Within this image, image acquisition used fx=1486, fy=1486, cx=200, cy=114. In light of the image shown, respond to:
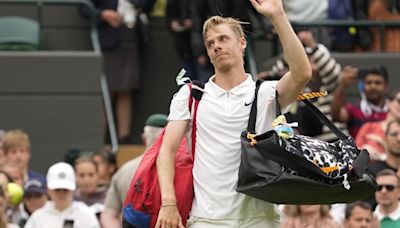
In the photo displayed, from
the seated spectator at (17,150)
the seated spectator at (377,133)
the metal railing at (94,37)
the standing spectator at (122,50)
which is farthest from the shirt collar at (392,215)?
the standing spectator at (122,50)

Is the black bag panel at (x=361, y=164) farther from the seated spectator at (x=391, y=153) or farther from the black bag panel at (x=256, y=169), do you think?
the seated spectator at (x=391, y=153)

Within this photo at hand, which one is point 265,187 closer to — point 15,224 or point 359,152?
point 359,152

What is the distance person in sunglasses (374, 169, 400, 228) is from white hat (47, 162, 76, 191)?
2.53 meters

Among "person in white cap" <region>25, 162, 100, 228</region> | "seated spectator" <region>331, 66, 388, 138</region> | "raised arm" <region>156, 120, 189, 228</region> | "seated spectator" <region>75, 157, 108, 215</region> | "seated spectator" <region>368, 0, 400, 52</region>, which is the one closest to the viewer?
"raised arm" <region>156, 120, 189, 228</region>

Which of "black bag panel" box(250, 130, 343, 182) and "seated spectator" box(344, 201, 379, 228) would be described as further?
"seated spectator" box(344, 201, 379, 228)

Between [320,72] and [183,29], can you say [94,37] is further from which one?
[320,72]

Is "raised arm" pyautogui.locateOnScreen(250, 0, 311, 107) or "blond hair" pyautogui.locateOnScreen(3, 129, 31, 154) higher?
"raised arm" pyautogui.locateOnScreen(250, 0, 311, 107)

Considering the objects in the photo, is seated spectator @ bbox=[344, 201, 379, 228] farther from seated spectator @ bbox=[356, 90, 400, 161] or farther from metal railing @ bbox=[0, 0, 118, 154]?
metal railing @ bbox=[0, 0, 118, 154]

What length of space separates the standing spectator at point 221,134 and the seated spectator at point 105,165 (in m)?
5.25

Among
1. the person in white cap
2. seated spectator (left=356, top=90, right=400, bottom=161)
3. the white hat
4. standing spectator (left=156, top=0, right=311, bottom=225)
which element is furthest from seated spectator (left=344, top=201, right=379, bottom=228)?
standing spectator (left=156, top=0, right=311, bottom=225)

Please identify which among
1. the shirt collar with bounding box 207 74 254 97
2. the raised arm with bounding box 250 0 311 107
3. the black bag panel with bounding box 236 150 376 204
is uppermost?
the raised arm with bounding box 250 0 311 107

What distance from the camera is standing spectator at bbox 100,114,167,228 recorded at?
11656 mm

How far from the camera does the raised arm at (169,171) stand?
8.15m

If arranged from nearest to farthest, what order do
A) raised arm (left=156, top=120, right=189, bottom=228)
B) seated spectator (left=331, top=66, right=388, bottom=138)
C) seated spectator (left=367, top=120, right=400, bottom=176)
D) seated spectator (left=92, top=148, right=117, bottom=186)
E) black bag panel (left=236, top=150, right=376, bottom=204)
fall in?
black bag panel (left=236, top=150, right=376, bottom=204)
raised arm (left=156, top=120, right=189, bottom=228)
seated spectator (left=367, top=120, right=400, bottom=176)
seated spectator (left=92, top=148, right=117, bottom=186)
seated spectator (left=331, top=66, right=388, bottom=138)
